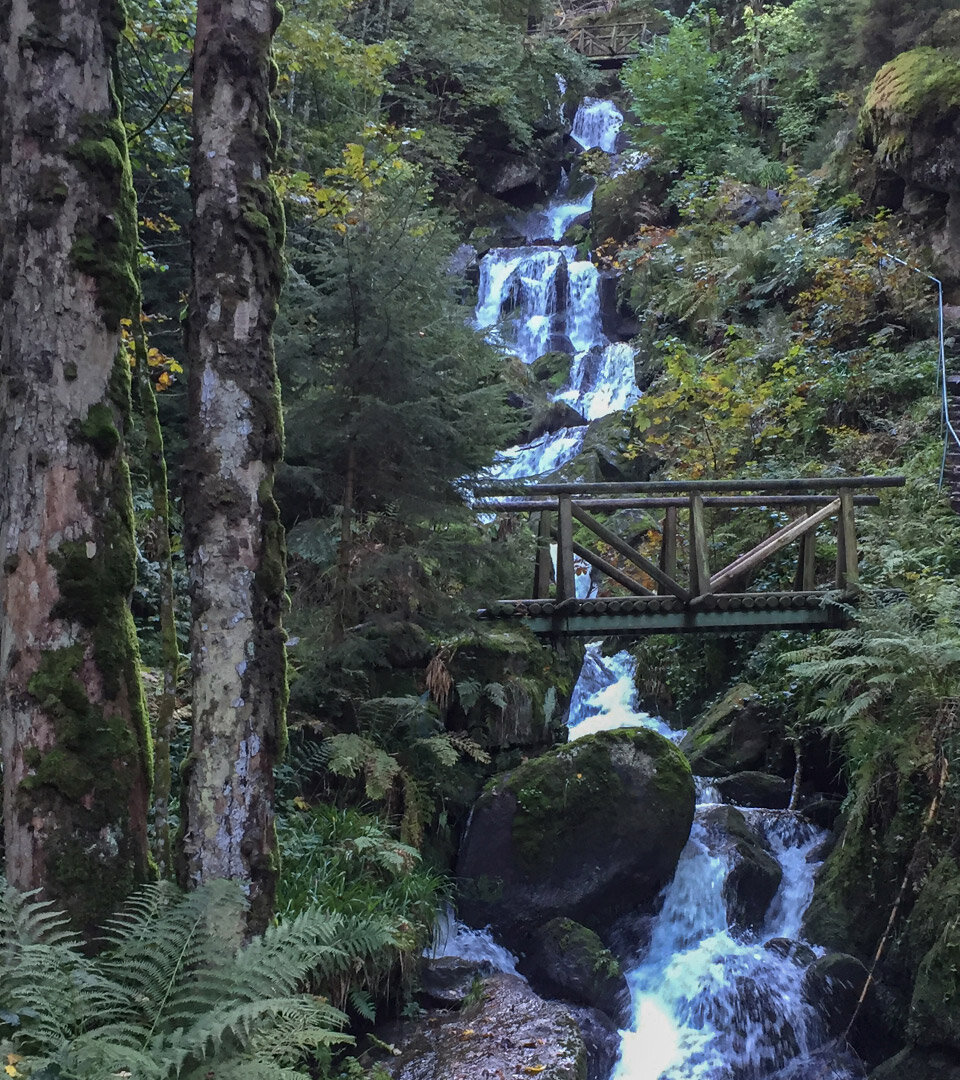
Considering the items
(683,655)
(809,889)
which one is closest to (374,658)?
(809,889)

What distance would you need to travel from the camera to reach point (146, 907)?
11.4 feet

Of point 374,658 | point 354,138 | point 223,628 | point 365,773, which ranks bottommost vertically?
point 365,773

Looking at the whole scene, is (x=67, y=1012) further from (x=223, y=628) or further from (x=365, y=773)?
(x=365, y=773)

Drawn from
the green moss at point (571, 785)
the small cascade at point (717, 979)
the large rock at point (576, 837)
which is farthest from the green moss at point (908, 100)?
the large rock at point (576, 837)

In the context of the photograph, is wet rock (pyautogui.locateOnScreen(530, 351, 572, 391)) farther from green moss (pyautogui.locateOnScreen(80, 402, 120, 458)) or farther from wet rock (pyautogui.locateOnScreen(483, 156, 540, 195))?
green moss (pyautogui.locateOnScreen(80, 402, 120, 458))

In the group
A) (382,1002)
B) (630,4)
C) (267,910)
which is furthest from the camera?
(630,4)

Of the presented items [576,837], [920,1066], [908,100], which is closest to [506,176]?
[908,100]

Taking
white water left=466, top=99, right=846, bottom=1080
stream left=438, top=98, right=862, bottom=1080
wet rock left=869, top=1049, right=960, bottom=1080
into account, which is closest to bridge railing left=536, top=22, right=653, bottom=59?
white water left=466, top=99, right=846, bottom=1080

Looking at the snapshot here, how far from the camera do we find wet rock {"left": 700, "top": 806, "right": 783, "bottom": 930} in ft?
22.9

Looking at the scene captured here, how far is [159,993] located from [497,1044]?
244cm

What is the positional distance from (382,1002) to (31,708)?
113 inches

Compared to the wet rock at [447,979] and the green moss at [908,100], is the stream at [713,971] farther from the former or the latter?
the green moss at [908,100]

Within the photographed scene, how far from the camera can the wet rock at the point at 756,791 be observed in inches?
324

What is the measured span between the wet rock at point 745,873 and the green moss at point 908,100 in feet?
33.8
